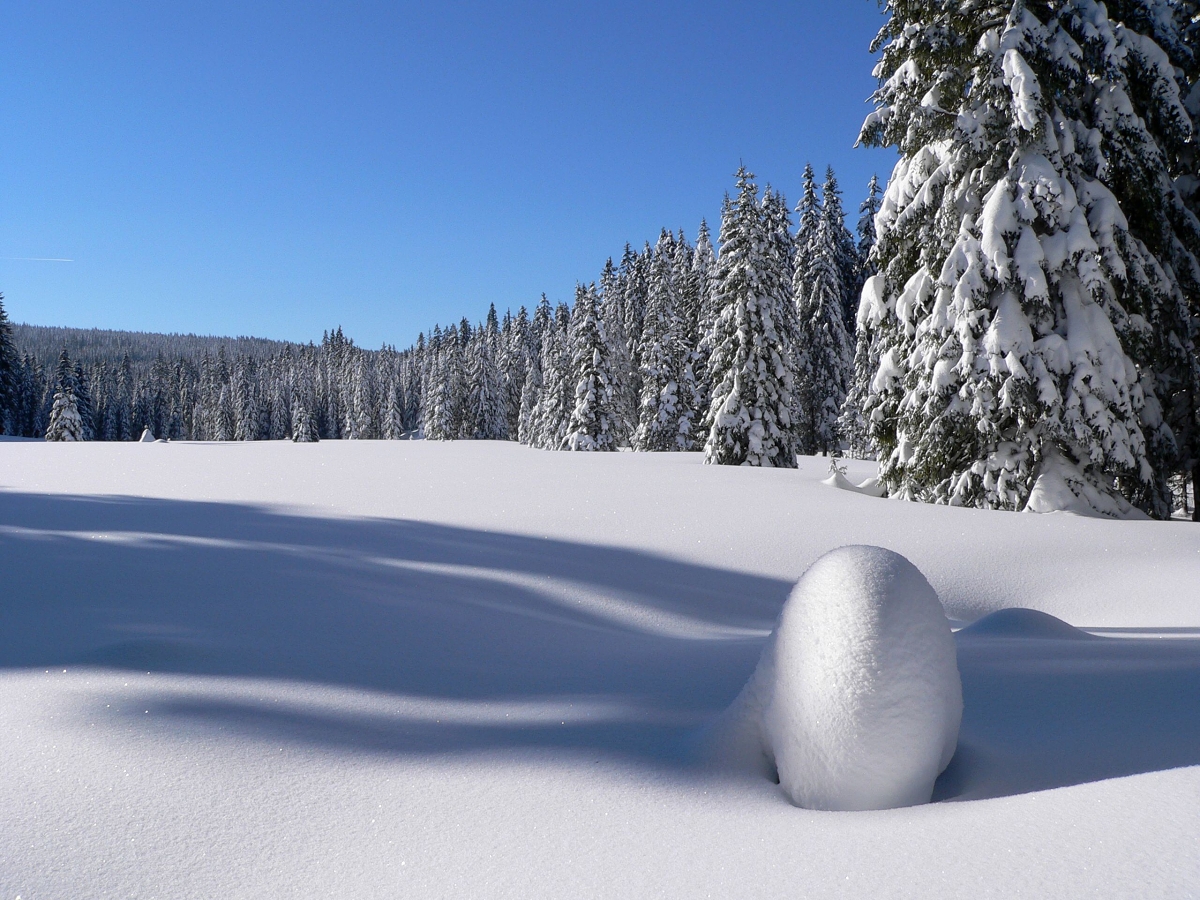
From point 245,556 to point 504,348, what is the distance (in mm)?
62795

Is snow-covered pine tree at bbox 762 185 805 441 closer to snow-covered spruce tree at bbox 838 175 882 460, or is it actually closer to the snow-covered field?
snow-covered spruce tree at bbox 838 175 882 460

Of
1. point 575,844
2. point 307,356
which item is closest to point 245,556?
point 575,844

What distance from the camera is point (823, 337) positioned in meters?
34.9

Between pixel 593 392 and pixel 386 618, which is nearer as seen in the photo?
pixel 386 618

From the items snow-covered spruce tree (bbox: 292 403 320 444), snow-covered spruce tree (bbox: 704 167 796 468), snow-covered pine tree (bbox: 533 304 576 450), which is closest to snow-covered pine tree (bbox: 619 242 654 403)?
snow-covered pine tree (bbox: 533 304 576 450)

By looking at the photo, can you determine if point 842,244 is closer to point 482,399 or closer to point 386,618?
point 482,399

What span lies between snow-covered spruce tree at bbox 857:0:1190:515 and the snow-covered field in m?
2.13

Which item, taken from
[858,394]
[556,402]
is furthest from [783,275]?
[556,402]

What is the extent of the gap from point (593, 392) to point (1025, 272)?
2827 cm

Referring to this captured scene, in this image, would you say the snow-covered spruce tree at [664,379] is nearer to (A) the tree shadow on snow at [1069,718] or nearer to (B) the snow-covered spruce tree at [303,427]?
(A) the tree shadow on snow at [1069,718]

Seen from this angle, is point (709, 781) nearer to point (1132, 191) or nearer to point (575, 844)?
point (575, 844)

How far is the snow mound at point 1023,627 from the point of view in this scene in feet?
15.3

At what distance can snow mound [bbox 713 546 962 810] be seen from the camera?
2482mm

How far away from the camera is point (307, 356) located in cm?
12962
